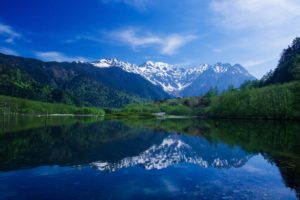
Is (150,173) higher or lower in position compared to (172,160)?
higher

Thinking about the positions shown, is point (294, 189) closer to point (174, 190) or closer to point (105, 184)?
point (174, 190)

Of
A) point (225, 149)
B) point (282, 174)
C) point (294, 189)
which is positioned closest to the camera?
point (294, 189)

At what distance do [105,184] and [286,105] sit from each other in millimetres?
135122

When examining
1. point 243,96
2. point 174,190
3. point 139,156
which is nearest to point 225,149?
point 139,156

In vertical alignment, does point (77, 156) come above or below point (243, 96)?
below

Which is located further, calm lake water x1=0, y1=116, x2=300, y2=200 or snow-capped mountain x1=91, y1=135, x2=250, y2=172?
snow-capped mountain x1=91, y1=135, x2=250, y2=172

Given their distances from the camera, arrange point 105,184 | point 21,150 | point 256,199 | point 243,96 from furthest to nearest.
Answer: point 243,96 < point 21,150 < point 105,184 < point 256,199

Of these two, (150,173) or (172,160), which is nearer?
(150,173)

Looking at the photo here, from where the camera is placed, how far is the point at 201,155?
152 ft

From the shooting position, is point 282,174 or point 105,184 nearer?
point 105,184

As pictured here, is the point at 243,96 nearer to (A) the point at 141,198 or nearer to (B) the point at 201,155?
(B) the point at 201,155

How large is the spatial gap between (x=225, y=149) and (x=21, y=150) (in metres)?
33.2

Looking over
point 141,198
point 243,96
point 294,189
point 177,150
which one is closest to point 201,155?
point 177,150

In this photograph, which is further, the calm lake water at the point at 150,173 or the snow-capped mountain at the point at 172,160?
the snow-capped mountain at the point at 172,160
